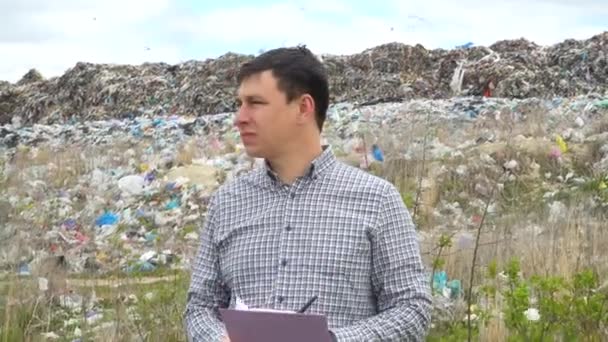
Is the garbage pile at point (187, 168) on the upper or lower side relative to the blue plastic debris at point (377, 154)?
lower

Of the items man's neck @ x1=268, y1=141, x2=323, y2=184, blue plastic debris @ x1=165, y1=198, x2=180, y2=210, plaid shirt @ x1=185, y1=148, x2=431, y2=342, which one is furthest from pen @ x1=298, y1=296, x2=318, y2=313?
blue plastic debris @ x1=165, y1=198, x2=180, y2=210

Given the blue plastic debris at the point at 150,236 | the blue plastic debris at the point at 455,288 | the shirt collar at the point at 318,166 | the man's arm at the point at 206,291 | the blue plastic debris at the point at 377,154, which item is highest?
the shirt collar at the point at 318,166

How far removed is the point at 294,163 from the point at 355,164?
20.8ft

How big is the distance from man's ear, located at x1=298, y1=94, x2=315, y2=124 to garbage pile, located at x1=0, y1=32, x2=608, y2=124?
1631cm

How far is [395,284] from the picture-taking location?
9.86 feet

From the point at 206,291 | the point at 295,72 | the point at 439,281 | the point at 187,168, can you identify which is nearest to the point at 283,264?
the point at 206,291

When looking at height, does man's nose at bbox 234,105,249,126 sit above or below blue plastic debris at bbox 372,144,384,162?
above

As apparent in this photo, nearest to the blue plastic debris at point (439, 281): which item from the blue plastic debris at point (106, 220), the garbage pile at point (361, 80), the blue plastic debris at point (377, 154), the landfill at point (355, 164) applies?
the landfill at point (355, 164)

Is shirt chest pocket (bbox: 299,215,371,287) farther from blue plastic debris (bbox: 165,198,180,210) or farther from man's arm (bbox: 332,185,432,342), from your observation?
blue plastic debris (bbox: 165,198,180,210)

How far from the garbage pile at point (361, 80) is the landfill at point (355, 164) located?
0.07m

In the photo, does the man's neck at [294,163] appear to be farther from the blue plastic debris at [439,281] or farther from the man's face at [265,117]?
the blue plastic debris at [439,281]

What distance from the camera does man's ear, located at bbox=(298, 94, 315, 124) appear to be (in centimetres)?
312

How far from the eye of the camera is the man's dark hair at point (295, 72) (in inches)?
123

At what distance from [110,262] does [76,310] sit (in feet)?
5.24
